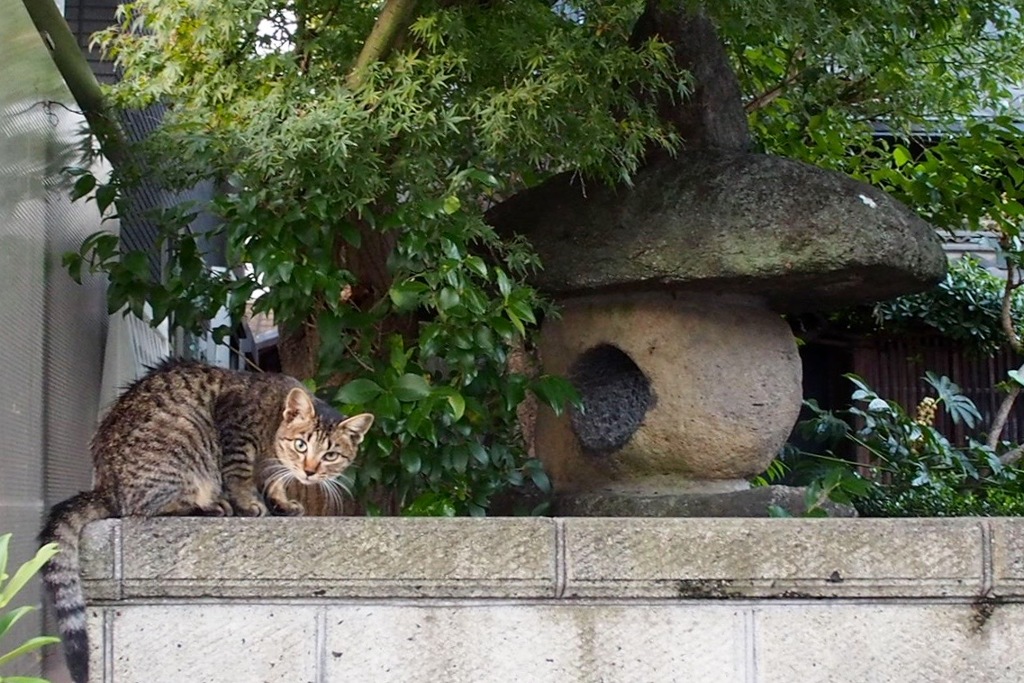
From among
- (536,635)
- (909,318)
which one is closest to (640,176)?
(536,635)

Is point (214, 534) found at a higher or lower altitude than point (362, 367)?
lower

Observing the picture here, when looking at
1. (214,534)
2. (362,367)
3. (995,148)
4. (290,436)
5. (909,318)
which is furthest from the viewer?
(909,318)

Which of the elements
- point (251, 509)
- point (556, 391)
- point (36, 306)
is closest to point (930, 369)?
point (556, 391)

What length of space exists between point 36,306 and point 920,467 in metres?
4.47

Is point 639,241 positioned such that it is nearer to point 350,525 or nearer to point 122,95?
point 350,525

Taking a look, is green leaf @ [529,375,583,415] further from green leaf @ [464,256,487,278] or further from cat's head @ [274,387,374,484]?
cat's head @ [274,387,374,484]

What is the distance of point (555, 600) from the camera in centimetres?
370

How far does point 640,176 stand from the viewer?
4.80 meters

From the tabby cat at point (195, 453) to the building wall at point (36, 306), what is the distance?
12.1 inches

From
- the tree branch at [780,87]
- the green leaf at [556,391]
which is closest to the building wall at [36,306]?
the green leaf at [556,391]

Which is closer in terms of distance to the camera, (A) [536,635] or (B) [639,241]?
(A) [536,635]

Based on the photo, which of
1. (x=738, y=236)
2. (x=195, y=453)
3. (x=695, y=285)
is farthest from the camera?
(x=695, y=285)

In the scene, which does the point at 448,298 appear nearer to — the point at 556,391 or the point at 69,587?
the point at 556,391

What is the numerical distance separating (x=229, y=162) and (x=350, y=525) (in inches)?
59.8
